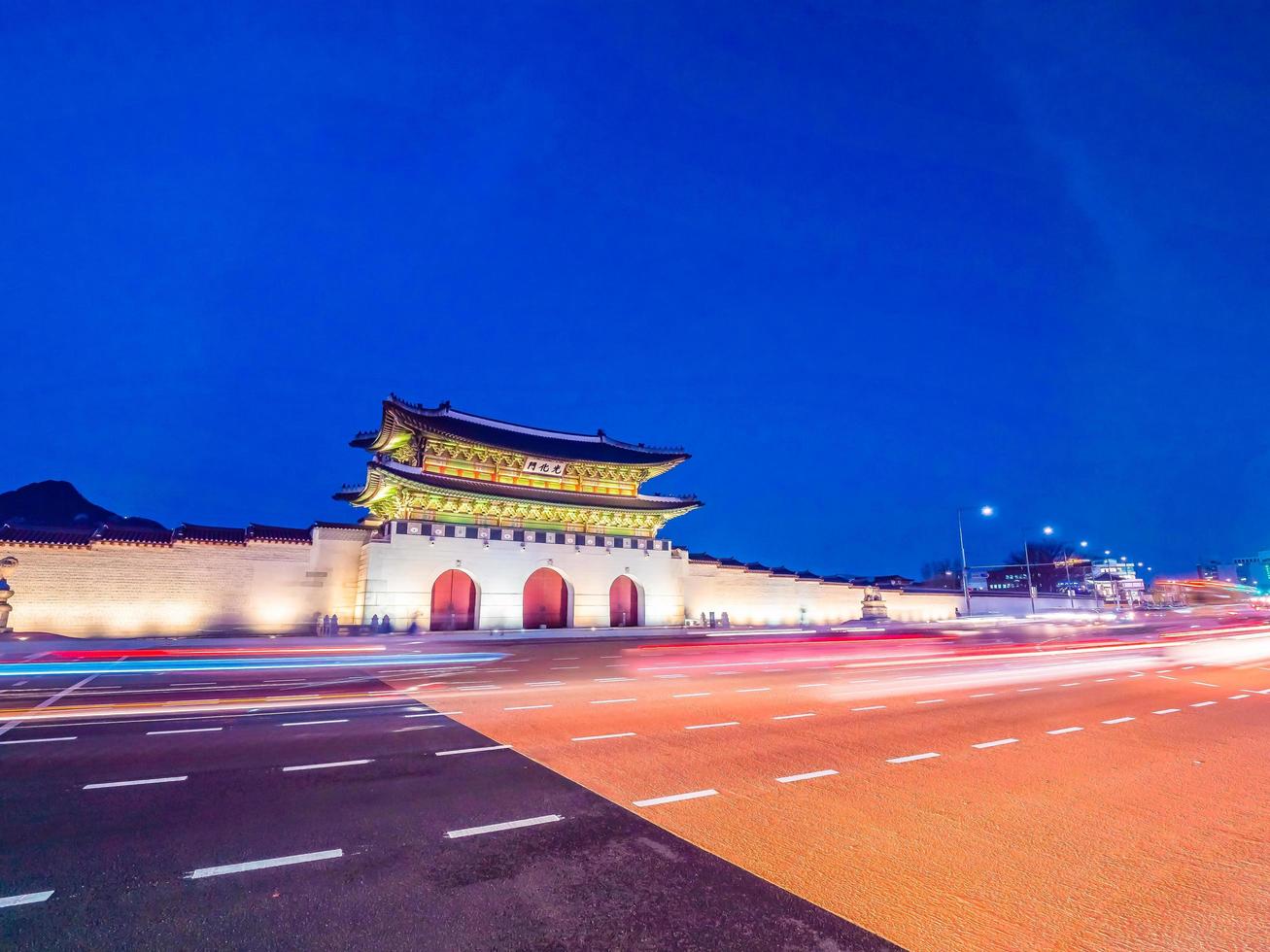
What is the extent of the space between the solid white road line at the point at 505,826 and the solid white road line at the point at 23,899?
2442 millimetres

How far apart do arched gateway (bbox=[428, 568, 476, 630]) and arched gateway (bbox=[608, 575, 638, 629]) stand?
862 centimetres

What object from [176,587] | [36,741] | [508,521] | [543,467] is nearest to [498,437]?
[543,467]

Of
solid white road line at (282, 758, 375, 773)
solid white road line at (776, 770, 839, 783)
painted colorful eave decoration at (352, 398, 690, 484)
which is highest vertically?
painted colorful eave decoration at (352, 398, 690, 484)

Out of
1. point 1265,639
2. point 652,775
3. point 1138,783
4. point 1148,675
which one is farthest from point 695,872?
point 1265,639

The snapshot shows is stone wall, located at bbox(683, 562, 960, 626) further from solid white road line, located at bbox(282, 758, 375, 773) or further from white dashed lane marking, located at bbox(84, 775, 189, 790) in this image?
white dashed lane marking, located at bbox(84, 775, 189, 790)

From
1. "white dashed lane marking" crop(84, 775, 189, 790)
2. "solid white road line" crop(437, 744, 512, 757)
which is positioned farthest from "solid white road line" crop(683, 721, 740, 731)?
"white dashed lane marking" crop(84, 775, 189, 790)

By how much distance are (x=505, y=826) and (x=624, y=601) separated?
109ft

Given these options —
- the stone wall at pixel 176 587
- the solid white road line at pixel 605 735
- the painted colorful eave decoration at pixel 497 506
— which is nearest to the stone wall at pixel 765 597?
the painted colorful eave decoration at pixel 497 506

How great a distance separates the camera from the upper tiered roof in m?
34.4

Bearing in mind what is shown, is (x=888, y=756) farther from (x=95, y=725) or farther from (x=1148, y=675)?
(x=1148, y=675)

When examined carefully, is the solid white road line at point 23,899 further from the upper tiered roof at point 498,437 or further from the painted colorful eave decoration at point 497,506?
the upper tiered roof at point 498,437

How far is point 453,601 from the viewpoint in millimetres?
32938

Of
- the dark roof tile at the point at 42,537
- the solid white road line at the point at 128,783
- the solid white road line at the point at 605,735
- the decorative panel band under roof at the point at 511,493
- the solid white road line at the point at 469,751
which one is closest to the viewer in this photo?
the solid white road line at the point at 128,783

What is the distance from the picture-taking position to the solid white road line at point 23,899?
11.9 ft
